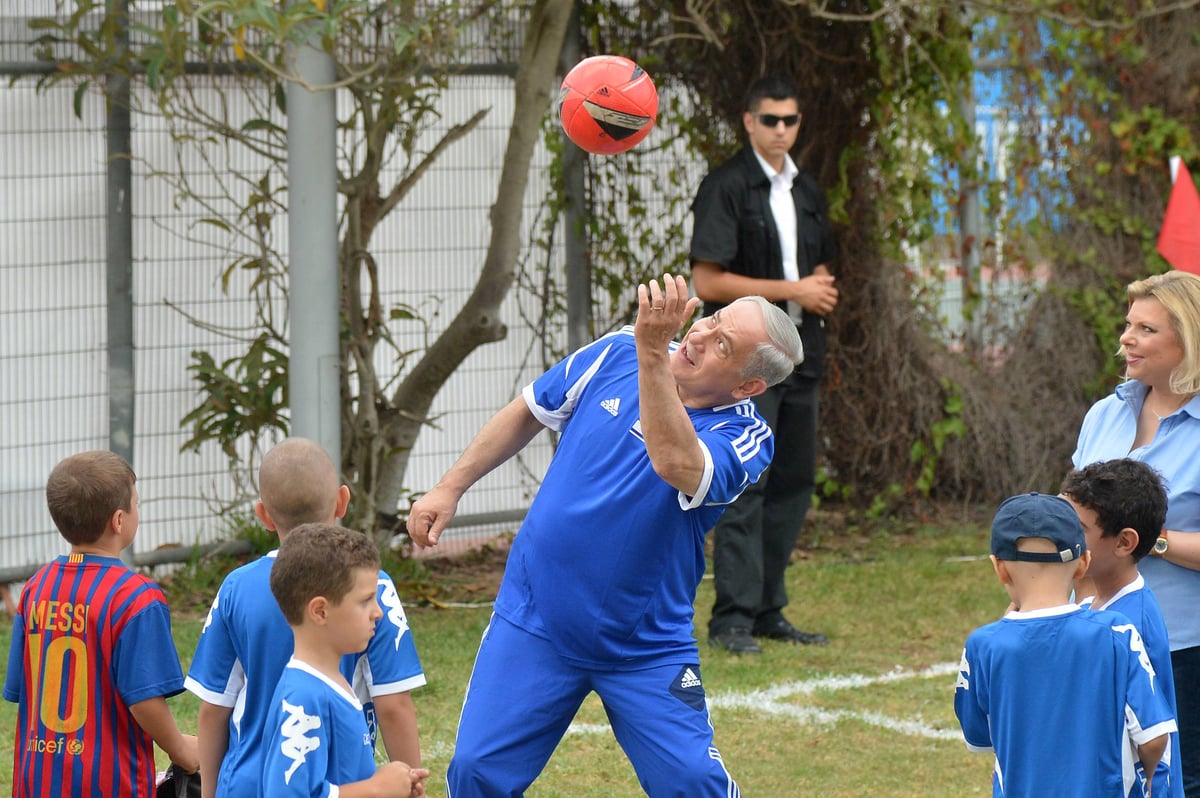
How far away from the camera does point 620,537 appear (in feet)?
12.7

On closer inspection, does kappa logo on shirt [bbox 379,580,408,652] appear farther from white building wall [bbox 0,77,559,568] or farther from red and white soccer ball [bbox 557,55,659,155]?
white building wall [bbox 0,77,559,568]

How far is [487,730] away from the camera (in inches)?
153

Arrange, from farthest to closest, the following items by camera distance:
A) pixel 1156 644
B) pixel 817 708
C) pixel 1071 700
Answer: pixel 817 708
pixel 1156 644
pixel 1071 700

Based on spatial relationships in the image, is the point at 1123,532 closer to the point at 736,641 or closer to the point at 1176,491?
the point at 1176,491

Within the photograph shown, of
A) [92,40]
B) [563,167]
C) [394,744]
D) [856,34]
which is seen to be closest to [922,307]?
[856,34]

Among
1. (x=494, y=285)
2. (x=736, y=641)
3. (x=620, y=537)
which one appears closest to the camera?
(x=620, y=537)

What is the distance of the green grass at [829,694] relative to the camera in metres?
5.30

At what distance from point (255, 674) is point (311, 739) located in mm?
462

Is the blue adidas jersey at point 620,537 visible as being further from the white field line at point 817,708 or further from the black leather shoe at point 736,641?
the black leather shoe at point 736,641

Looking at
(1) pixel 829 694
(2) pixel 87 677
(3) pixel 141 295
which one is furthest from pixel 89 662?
(3) pixel 141 295

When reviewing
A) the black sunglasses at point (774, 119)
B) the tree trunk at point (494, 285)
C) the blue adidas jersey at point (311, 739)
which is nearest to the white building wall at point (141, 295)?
→ the tree trunk at point (494, 285)

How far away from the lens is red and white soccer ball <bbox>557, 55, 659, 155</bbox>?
5234 mm

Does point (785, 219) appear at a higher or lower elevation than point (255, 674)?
Result: higher

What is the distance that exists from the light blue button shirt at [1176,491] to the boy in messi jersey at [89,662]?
255cm
